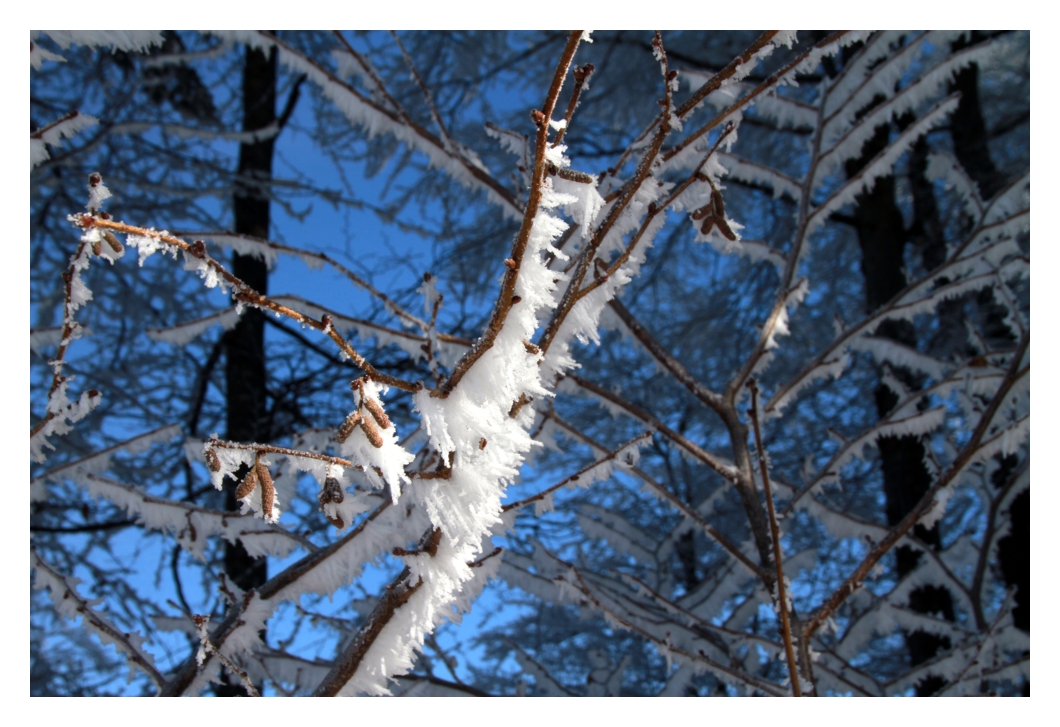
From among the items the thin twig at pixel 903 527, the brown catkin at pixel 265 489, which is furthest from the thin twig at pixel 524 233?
Result: the thin twig at pixel 903 527

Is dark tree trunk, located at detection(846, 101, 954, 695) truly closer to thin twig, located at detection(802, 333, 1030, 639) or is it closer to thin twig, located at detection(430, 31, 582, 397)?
thin twig, located at detection(802, 333, 1030, 639)

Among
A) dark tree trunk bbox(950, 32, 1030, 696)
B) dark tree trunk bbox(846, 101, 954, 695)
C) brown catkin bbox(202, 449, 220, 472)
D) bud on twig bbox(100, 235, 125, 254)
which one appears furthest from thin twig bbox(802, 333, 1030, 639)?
dark tree trunk bbox(846, 101, 954, 695)

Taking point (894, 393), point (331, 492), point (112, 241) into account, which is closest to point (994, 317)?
point (894, 393)

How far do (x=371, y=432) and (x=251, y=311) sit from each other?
11.3 feet

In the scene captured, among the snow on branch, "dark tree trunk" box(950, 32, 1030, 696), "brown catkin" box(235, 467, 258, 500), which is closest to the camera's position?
"brown catkin" box(235, 467, 258, 500)

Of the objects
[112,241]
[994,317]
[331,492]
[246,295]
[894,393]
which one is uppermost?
[994,317]

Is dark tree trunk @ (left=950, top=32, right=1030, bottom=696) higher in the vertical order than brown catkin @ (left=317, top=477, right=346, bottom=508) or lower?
higher

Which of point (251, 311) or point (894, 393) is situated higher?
point (251, 311)

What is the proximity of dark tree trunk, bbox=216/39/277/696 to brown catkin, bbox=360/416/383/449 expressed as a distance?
2.79 meters

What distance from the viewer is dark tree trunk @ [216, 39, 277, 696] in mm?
3521

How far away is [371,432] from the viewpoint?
28.3 inches

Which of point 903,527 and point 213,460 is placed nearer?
point 213,460

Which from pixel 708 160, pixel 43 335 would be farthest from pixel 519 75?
pixel 708 160

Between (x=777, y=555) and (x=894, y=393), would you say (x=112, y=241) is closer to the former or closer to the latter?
(x=777, y=555)
